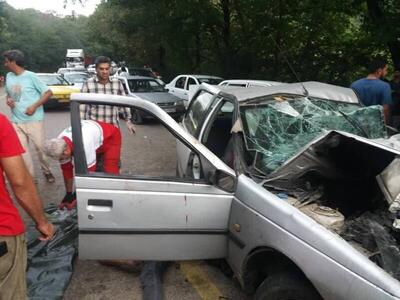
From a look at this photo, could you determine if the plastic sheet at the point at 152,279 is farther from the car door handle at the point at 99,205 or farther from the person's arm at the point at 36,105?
the person's arm at the point at 36,105

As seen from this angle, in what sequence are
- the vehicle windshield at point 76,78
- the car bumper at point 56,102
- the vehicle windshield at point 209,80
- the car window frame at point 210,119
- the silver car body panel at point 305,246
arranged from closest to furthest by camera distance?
the silver car body panel at point 305,246 → the car window frame at point 210,119 → the vehicle windshield at point 209,80 → the car bumper at point 56,102 → the vehicle windshield at point 76,78

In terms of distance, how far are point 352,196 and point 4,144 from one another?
2.29 meters

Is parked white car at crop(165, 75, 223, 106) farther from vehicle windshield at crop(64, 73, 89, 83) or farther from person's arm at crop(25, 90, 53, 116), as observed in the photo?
person's arm at crop(25, 90, 53, 116)

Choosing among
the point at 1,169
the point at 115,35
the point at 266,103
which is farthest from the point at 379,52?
the point at 115,35

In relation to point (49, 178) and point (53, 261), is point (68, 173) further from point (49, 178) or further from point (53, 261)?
point (49, 178)

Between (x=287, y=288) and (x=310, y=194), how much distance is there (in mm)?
698

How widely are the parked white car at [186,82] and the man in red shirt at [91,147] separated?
29.2 ft

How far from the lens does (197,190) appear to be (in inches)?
109

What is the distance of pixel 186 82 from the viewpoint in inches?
530

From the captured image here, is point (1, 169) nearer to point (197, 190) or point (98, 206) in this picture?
point (98, 206)

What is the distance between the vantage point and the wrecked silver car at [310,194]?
6.66 feet

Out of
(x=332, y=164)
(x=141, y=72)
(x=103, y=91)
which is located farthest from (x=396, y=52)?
(x=141, y=72)

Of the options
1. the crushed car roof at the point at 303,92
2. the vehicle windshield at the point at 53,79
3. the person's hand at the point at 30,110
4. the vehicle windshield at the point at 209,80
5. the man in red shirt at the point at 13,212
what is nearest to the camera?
the man in red shirt at the point at 13,212

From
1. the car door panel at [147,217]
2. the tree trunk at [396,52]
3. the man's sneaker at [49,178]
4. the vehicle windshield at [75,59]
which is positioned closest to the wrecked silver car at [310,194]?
the car door panel at [147,217]
